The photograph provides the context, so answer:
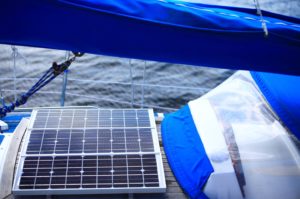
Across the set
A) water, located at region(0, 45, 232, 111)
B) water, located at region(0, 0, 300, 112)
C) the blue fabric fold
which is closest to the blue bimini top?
the blue fabric fold

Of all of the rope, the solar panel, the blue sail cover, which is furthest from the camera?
the rope

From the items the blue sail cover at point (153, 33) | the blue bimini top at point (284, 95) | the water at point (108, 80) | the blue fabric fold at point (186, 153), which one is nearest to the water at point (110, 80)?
the water at point (108, 80)

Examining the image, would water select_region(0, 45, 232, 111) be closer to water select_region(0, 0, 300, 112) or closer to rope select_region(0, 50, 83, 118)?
water select_region(0, 0, 300, 112)

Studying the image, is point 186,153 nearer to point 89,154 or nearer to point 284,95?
point 89,154

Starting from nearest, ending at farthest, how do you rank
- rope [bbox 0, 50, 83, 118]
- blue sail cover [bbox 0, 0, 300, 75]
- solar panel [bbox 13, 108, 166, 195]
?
blue sail cover [bbox 0, 0, 300, 75] → solar panel [bbox 13, 108, 166, 195] → rope [bbox 0, 50, 83, 118]

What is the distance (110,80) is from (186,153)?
7535mm

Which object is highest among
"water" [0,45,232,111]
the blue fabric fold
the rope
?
"water" [0,45,232,111]

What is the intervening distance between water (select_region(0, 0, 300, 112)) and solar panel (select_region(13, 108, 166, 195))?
5.44m

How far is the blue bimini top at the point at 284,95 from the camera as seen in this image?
163 inches

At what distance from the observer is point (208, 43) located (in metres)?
3.32

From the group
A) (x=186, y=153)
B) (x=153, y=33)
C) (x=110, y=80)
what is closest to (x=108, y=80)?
(x=110, y=80)

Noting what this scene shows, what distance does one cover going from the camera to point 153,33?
3217 mm

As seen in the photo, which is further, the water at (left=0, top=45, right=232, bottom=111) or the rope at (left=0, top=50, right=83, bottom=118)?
the water at (left=0, top=45, right=232, bottom=111)

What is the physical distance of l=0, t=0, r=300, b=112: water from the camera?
433 inches
